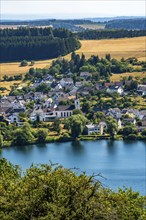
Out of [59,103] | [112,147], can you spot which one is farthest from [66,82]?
[112,147]

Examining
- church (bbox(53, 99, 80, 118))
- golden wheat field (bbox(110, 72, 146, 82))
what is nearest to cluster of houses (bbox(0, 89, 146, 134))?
church (bbox(53, 99, 80, 118))

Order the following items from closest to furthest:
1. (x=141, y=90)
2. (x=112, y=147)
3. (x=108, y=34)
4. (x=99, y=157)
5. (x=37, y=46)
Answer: (x=99, y=157) → (x=112, y=147) → (x=141, y=90) → (x=37, y=46) → (x=108, y=34)

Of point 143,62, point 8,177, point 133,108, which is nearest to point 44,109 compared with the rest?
point 133,108

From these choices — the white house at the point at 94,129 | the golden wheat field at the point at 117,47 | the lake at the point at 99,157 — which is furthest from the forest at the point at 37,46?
the lake at the point at 99,157

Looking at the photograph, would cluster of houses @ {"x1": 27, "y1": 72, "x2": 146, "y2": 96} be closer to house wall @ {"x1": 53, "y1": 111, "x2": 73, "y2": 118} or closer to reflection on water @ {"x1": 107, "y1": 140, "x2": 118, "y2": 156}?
house wall @ {"x1": 53, "y1": 111, "x2": 73, "y2": 118}

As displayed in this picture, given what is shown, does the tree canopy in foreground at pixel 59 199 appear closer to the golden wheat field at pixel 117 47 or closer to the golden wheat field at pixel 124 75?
the golden wheat field at pixel 124 75

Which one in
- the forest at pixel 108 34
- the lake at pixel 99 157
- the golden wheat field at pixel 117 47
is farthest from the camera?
the forest at pixel 108 34

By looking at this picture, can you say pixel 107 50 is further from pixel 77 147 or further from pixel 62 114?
pixel 77 147
